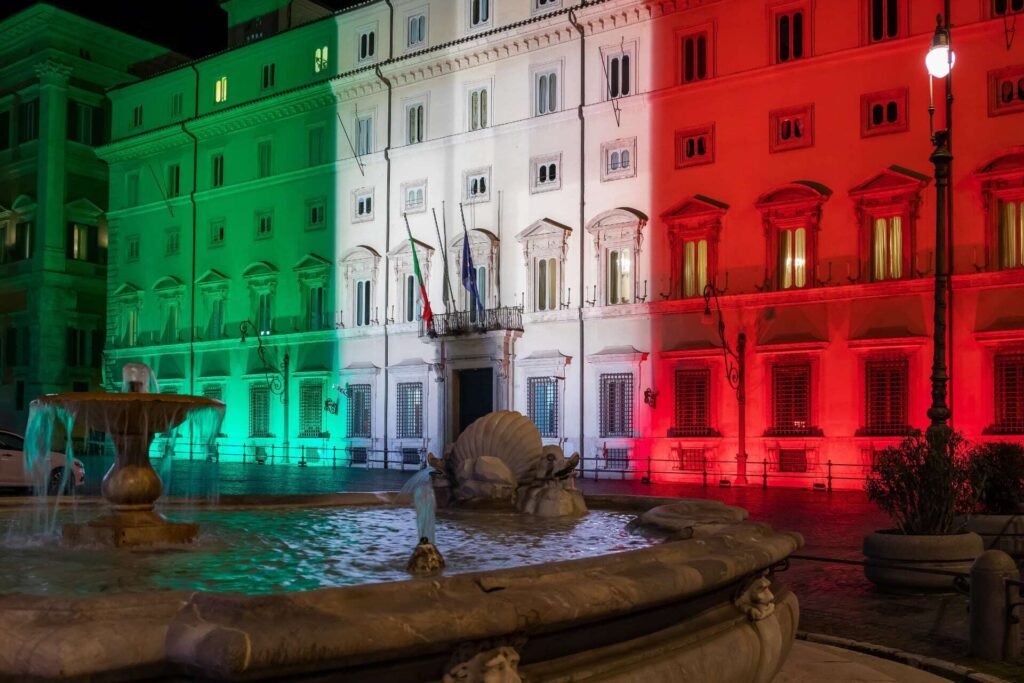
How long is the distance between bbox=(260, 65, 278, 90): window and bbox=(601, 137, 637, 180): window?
13253 mm

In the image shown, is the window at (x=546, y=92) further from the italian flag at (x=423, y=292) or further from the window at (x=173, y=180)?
the window at (x=173, y=180)

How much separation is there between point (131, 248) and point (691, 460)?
24.1 meters

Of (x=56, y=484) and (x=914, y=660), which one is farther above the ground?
(x=914, y=660)

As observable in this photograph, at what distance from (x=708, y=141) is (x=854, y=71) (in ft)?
12.2

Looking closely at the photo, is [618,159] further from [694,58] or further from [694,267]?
[694,267]

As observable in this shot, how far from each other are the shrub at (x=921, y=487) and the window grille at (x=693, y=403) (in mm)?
15604

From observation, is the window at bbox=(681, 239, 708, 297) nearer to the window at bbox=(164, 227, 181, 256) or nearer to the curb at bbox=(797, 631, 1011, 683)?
the curb at bbox=(797, 631, 1011, 683)

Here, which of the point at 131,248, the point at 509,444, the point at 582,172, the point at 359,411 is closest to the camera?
the point at 509,444

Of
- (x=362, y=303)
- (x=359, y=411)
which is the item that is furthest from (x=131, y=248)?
(x=359, y=411)

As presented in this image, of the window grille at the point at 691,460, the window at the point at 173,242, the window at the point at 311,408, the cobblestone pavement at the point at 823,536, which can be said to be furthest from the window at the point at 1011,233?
the window at the point at 173,242

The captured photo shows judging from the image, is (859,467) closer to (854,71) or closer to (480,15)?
(854,71)

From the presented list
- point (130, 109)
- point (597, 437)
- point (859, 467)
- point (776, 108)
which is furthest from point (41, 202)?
point (859, 467)

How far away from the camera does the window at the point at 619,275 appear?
26.8 m

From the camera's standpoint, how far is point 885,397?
2259cm
